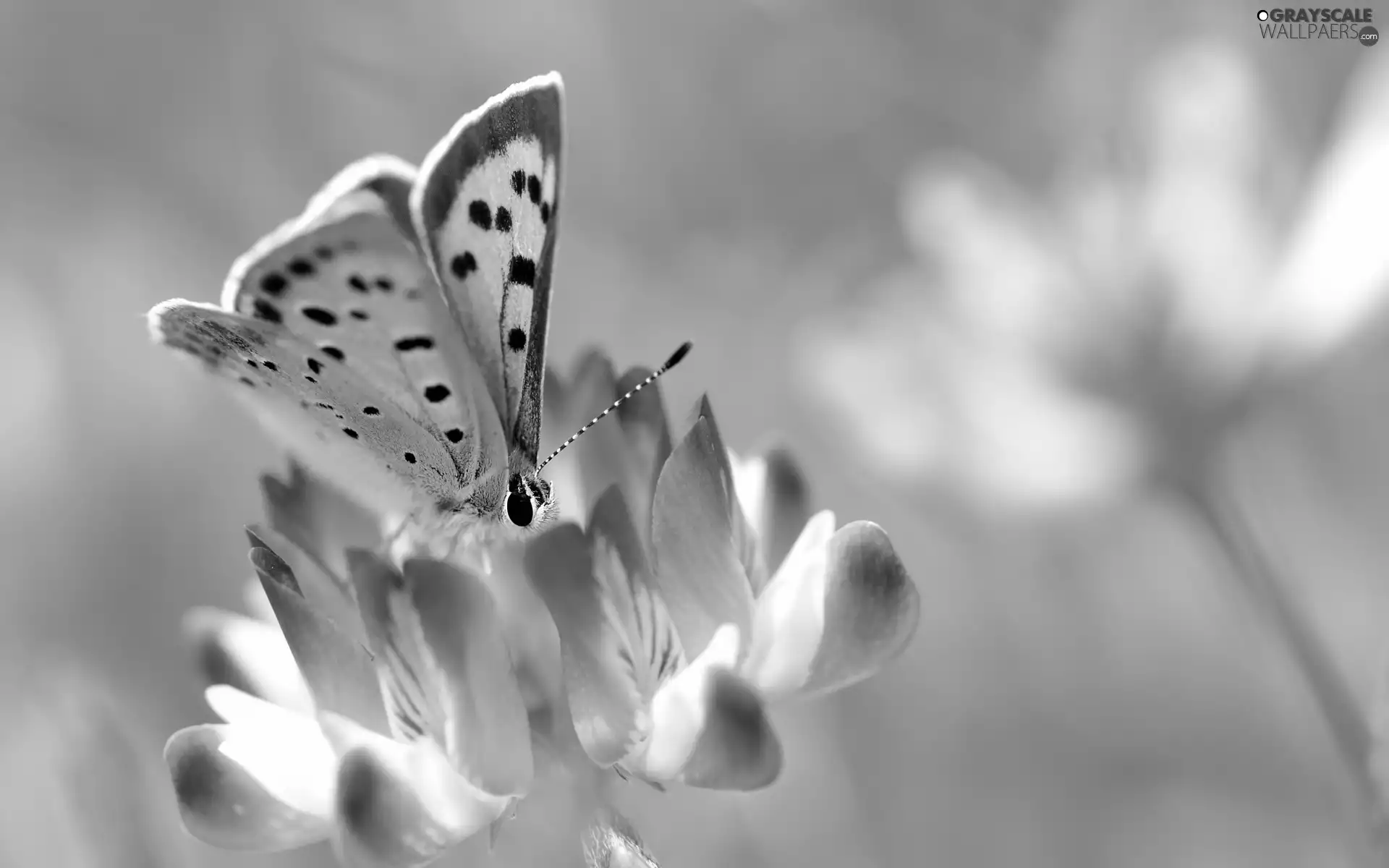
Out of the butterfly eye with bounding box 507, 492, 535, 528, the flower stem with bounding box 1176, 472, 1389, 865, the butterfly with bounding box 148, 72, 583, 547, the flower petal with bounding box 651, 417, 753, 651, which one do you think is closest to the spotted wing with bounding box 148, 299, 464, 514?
the butterfly with bounding box 148, 72, 583, 547

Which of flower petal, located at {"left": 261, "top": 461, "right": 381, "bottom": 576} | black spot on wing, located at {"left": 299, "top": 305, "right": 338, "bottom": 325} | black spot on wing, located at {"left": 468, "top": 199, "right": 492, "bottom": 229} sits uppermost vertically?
black spot on wing, located at {"left": 468, "top": 199, "right": 492, "bottom": 229}

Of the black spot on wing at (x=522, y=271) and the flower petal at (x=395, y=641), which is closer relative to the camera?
the flower petal at (x=395, y=641)

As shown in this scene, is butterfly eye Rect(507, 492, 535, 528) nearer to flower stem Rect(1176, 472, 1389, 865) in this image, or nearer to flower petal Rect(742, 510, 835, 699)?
flower petal Rect(742, 510, 835, 699)

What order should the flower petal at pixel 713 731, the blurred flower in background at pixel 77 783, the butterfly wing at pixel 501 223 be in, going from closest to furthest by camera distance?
the flower petal at pixel 713 731 < the butterfly wing at pixel 501 223 < the blurred flower in background at pixel 77 783

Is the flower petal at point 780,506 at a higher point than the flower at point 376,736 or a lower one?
higher
